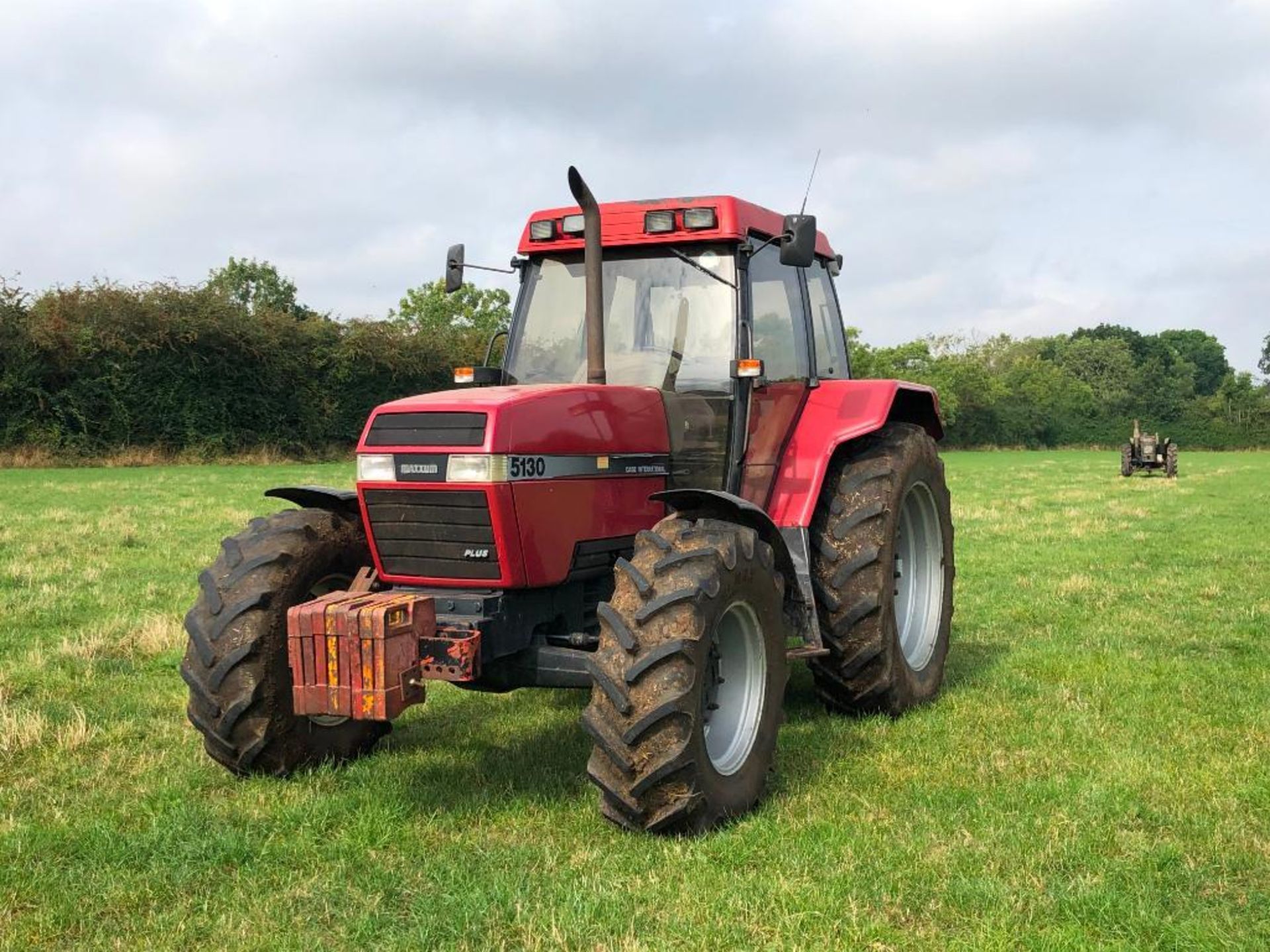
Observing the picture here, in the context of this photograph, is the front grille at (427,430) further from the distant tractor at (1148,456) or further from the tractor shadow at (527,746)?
the distant tractor at (1148,456)

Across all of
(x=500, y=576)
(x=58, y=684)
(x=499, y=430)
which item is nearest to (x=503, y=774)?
(x=500, y=576)

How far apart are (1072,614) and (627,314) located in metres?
5.45

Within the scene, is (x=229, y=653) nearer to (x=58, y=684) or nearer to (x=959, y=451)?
(x=58, y=684)

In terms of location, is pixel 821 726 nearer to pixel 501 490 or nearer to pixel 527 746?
pixel 527 746

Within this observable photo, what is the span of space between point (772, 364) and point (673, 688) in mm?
2416

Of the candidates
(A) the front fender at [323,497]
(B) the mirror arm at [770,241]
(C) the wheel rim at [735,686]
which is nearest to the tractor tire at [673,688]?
(C) the wheel rim at [735,686]

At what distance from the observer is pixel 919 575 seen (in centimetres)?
724

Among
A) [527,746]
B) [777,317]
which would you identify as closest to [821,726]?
[527,746]

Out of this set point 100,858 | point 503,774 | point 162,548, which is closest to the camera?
point 100,858

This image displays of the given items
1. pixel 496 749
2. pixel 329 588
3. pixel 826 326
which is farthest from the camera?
pixel 826 326

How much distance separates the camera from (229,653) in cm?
492

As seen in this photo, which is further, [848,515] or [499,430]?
[848,515]

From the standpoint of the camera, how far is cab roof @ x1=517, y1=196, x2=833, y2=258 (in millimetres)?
5812

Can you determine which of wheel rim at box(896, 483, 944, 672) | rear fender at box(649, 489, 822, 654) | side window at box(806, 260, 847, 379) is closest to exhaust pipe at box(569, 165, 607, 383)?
rear fender at box(649, 489, 822, 654)
